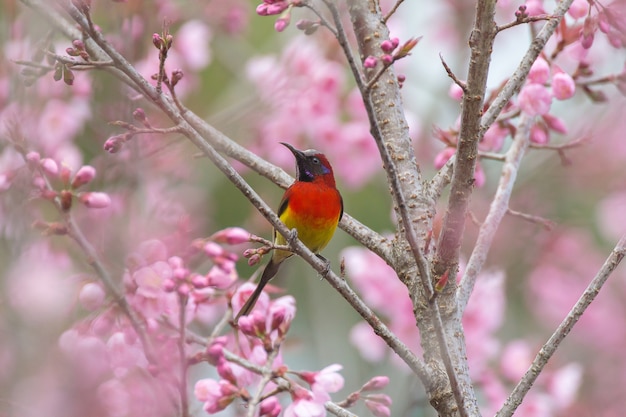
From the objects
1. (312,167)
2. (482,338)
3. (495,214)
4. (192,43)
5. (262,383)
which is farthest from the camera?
(192,43)

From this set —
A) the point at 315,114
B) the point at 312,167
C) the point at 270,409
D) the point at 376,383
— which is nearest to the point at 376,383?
the point at 376,383

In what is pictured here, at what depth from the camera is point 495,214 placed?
3389mm

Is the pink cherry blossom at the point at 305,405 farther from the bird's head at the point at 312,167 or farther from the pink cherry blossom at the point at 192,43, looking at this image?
the pink cherry blossom at the point at 192,43

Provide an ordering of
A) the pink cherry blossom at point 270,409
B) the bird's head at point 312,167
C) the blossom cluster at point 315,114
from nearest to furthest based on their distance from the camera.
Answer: the pink cherry blossom at point 270,409
the bird's head at point 312,167
the blossom cluster at point 315,114

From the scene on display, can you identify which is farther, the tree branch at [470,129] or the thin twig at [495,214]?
the thin twig at [495,214]

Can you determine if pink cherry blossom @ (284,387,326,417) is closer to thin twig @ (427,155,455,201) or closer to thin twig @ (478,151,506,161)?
thin twig @ (427,155,455,201)

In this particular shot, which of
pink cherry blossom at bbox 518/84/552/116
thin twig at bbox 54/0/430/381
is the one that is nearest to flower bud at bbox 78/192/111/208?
thin twig at bbox 54/0/430/381

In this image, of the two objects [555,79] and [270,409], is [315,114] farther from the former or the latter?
[270,409]

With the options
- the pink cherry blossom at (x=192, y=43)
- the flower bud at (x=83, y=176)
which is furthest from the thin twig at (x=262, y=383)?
the pink cherry blossom at (x=192, y=43)

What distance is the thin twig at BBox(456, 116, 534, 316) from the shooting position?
3.09 meters

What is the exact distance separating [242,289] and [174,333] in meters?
0.39

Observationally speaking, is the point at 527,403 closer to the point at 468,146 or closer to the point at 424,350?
the point at 424,350

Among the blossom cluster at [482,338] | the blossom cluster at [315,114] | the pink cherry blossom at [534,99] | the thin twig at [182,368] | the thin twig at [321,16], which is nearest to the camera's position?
the thin twig at [321,16]

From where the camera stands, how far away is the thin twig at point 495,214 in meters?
3.09
